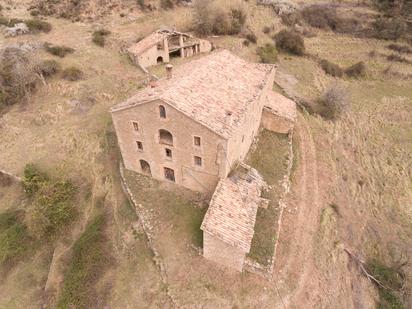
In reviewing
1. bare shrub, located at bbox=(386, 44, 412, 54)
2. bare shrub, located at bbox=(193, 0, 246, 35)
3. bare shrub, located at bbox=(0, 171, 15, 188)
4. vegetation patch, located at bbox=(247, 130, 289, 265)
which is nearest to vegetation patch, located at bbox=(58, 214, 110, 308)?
bare shrub, located at bbox=(0, 171, 15, 188)

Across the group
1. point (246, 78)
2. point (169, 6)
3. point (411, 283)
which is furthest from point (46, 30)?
point (411, 283)

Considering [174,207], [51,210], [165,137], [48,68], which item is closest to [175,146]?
[165,137]

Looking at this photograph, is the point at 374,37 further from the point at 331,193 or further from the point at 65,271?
the point at 65,271

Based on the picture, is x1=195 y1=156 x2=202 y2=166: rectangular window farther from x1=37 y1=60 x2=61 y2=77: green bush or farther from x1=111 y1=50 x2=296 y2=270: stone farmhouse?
x1=37 y1=60 x2=61 y2=77: green bush

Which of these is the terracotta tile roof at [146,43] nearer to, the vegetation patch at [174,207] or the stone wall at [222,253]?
the vegetation patch at [174,207]

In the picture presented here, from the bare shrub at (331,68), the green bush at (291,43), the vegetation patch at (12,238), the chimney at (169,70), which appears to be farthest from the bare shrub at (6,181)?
the bare shrub at (331,68)

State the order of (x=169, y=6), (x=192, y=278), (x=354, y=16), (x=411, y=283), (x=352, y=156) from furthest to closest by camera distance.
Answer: (x=354, y=16), (x=169, y=6), (x=352, y=156), (x=411, y=283), (x=192, y=278)
